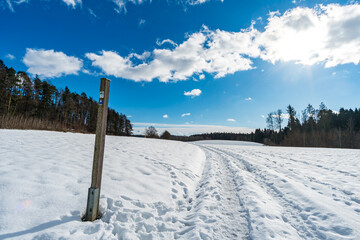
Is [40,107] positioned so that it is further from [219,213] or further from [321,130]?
[321,130]

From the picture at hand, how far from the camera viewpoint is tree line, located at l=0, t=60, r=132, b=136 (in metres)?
18.5

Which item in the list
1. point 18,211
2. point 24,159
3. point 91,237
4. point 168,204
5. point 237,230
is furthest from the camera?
point 24,159

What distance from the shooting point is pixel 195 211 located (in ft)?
11.3

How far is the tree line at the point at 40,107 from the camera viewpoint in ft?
60.8

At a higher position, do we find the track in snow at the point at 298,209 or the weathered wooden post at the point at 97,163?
the weathered wooden post at the point at 97,163

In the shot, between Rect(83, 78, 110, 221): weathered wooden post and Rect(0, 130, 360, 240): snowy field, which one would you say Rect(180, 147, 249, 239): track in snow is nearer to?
Rect(0, 130, 360, 240): snowy field

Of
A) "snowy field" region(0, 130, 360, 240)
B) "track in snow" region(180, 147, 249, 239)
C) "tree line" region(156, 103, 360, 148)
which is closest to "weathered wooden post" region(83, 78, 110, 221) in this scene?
"snowy field" region(0, 130, 360, 240)

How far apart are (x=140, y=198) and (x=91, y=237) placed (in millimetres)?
1423

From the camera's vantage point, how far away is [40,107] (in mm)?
39125

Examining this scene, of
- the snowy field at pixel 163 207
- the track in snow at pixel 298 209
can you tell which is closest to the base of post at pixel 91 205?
the snowy field at pixel 163 207

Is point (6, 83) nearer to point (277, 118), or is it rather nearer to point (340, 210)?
point (340, 210)

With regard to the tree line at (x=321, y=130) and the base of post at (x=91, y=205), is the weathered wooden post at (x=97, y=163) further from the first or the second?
the tree line at (x=321, y=130)

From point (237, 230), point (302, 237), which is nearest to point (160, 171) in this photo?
point (237, 230)

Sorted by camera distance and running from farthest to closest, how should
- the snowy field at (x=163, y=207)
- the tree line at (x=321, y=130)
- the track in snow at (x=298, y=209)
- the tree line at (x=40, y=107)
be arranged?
the tree line at (x=321, y=130)
the tree line at (x=40, y=107)
the track in snow at (x=298, y=209)
the snowy field at (x=163, y=207)
